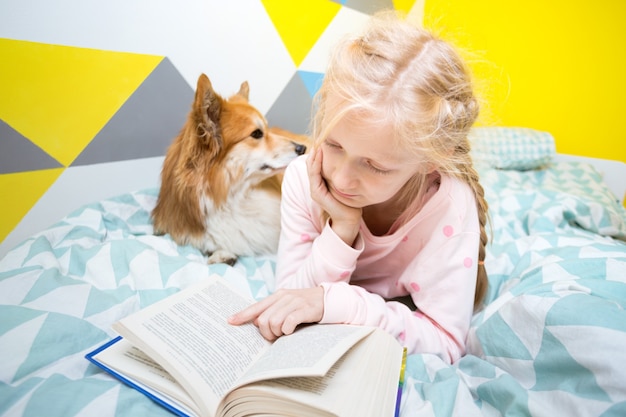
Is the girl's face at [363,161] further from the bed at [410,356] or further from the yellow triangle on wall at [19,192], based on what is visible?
the yellow triangle on wall at [19,192]

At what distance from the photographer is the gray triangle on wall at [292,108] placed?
1.78 m

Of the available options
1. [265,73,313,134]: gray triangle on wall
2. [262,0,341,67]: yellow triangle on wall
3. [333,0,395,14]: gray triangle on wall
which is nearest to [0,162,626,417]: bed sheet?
[265,73,313,134]: gray triangle on wall

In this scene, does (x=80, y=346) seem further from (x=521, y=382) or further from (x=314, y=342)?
(x=521, y=382)

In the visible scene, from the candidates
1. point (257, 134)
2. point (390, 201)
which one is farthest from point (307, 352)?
point (257, 134)

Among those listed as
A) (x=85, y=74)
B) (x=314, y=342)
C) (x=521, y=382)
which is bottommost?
(x=521, y=382)

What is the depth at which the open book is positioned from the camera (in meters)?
0.49

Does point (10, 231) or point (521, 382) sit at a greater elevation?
point (10, 231)

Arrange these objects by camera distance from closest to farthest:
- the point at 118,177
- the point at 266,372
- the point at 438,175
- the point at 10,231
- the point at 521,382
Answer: the point at 266,372 < the point at 521,382 < the point at 438,175 < the point at 10,231 < the point at 118,177

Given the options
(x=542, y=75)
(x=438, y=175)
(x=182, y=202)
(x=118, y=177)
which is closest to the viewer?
(x=438, y=175)

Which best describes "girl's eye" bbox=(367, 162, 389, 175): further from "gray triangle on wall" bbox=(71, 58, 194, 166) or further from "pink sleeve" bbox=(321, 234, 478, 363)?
"gray triangle on wall" bbox=(71, 58, 194, 166)

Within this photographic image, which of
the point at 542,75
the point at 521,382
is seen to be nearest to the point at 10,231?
the point at 521,382

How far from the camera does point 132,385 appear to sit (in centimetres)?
58

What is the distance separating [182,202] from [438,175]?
0.81 meters

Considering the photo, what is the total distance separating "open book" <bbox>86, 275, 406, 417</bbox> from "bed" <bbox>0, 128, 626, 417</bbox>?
5 centimetres
